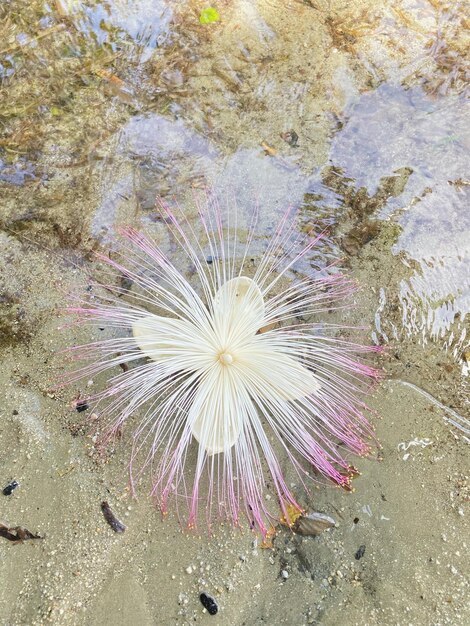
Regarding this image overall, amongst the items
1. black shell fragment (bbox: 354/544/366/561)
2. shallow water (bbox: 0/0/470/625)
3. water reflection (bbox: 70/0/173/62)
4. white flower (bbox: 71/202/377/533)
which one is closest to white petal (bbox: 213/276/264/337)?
white flower (bbox: 71/202/377/533)

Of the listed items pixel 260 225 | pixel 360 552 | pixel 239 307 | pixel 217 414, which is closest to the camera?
pixel 360 552

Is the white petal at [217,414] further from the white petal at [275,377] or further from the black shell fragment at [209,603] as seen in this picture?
the black shell fragment at [209,603]

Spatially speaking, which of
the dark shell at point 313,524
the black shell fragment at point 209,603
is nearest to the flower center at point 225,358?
the dark shell at point 313,524

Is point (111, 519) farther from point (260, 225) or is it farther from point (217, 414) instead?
point (260, 225)

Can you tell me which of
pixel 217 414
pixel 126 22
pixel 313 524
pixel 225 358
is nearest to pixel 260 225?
pixel 225 358

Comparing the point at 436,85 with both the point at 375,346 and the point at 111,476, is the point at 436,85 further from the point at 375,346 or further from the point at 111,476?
the point at 111,476

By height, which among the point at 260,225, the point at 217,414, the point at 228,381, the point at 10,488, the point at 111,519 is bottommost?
the point at 10,488
